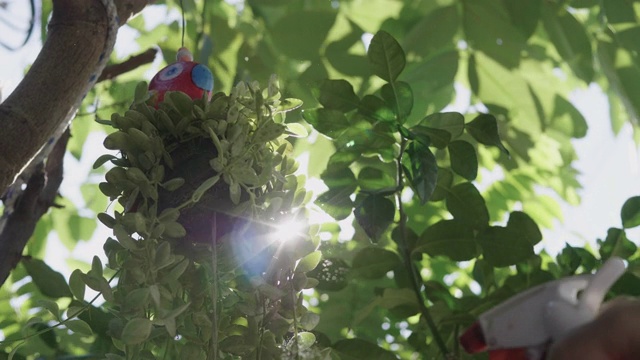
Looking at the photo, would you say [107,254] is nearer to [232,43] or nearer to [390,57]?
[390,57]

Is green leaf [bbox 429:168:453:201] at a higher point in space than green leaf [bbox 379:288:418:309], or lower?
higher

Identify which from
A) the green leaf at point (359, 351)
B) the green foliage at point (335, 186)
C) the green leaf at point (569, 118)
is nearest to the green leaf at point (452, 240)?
the green foliage at point (335, 186)

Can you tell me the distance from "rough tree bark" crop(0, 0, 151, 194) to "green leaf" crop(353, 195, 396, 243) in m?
0.29

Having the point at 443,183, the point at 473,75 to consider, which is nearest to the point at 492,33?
the point at 473,75

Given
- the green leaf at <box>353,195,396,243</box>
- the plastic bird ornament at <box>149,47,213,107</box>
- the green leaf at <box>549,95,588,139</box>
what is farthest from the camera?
the green leaf at <box>549,95,588,139</box>

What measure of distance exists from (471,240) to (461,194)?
0.17ft

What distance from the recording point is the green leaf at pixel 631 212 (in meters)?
0.86

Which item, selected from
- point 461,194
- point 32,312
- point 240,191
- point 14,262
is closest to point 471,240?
point 461,194

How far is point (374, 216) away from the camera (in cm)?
77

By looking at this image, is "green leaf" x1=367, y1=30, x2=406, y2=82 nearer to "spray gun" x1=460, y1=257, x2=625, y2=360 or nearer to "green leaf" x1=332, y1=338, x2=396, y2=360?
"green leaf" x1=332, y1=338, x2=396, y2=360

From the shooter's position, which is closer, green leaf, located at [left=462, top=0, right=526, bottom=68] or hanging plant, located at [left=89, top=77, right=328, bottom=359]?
hanging plant, located at [left=89, top=77, right=328, bottom=359]

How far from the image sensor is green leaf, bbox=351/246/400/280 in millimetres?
863

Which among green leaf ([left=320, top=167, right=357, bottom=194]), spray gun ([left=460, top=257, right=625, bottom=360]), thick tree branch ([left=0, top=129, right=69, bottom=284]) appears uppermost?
spray gun ([left=460, top=257, right=625, bottom=360])

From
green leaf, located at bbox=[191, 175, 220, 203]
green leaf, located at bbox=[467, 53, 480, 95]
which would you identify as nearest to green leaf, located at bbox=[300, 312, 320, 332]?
green leaf, located at bbox=[191, 175, 220, 203]
